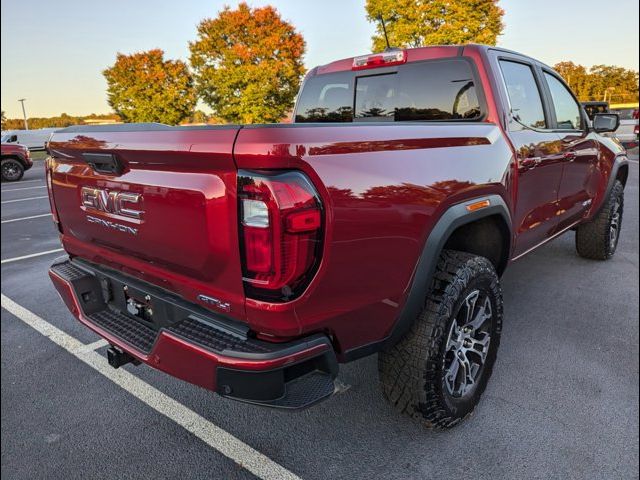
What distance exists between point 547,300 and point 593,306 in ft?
1.12

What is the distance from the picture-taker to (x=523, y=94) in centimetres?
319

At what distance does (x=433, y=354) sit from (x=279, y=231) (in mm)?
1026

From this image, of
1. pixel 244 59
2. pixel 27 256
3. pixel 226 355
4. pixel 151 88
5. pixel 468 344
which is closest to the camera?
pixel 226 355

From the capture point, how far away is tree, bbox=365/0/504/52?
14.7 feet

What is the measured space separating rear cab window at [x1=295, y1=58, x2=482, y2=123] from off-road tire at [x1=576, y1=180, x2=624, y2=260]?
8.37ft

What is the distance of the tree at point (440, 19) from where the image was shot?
Answer: 14.7 feet

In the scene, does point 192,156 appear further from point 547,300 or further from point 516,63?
point 547,300

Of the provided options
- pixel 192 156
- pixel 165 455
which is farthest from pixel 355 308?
pixel 165 455

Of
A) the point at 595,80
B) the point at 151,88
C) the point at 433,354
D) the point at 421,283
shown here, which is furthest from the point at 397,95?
the point at 151,88

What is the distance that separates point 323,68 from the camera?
3.77 m

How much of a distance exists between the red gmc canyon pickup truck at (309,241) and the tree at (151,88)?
2549 centimetres

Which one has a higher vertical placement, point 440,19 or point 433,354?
point 440,19

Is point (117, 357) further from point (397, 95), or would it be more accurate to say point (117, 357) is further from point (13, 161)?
point (13, 161)

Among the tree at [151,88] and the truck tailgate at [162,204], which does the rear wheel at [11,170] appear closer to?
the tree at [151,88]
